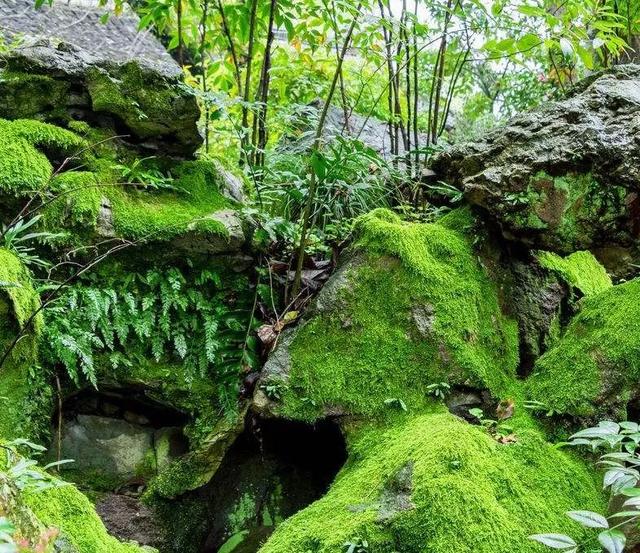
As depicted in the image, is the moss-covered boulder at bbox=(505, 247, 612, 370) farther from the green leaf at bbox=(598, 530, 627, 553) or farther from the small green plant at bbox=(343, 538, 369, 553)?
the green leaf at bbox=(598, 530, 627, 553)

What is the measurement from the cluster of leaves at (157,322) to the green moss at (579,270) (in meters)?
2.07

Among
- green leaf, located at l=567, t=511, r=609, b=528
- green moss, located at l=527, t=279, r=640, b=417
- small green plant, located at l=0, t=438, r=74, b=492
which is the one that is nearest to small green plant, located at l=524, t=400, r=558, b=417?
green moss, located at l=527, t=279, r=640, b=417

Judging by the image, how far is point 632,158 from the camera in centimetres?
348

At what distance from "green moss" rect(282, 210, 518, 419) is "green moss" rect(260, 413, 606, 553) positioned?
38cm

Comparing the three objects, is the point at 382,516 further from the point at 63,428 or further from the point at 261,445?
the point at 63,428

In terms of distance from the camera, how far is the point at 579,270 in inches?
175

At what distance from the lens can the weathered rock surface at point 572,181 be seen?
358 centimetres

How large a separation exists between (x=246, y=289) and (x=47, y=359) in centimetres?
126

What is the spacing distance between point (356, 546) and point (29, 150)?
2.98 meters

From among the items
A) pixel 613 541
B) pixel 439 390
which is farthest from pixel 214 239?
pixel 613 541

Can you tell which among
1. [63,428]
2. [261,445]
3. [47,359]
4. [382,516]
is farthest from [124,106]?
[382,516]

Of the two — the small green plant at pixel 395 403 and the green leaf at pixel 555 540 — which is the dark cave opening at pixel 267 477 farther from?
the green leaf at pixel 555 540

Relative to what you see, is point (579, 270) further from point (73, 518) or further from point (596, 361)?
point (73, 518)

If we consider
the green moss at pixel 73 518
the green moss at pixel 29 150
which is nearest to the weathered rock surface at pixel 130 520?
the green moss at pixel 73 518
